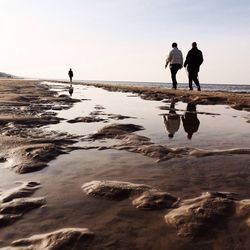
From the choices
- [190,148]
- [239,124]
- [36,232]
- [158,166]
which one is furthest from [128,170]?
[239,124]

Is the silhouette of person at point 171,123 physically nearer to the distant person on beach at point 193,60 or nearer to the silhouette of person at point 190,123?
the silhouette of person at point 190,123

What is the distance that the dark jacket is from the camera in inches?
599

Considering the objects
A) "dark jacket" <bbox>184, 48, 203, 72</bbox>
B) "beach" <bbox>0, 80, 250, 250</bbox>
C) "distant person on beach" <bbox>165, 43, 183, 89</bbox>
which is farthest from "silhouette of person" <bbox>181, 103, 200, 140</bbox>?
"distant person on beach" <bbox>165, 43, 183, 89</bbox>

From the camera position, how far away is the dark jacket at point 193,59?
→ 1521 centimetres

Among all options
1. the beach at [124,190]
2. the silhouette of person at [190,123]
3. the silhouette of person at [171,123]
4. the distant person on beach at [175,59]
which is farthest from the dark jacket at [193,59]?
→ the beach at [124,190]

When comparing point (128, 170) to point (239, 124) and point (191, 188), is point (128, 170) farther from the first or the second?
point (239, 124)

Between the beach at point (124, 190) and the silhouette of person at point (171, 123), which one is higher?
the silhouette of person at point (171, 123)

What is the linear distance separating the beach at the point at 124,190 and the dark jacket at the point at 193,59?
10139mm

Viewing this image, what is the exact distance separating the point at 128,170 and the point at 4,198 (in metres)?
1.24

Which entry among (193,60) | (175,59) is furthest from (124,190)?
(175,59)

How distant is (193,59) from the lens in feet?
50.1

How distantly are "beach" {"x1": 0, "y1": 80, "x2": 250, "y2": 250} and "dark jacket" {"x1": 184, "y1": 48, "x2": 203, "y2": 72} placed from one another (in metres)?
10.1

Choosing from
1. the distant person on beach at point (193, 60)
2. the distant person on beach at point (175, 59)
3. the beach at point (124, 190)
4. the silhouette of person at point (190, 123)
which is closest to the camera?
the beach at point (124, 190)

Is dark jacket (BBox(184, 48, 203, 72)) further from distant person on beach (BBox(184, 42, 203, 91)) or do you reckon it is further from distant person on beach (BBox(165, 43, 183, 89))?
distant person on beach (BBox(165, 43, 183, 89))
